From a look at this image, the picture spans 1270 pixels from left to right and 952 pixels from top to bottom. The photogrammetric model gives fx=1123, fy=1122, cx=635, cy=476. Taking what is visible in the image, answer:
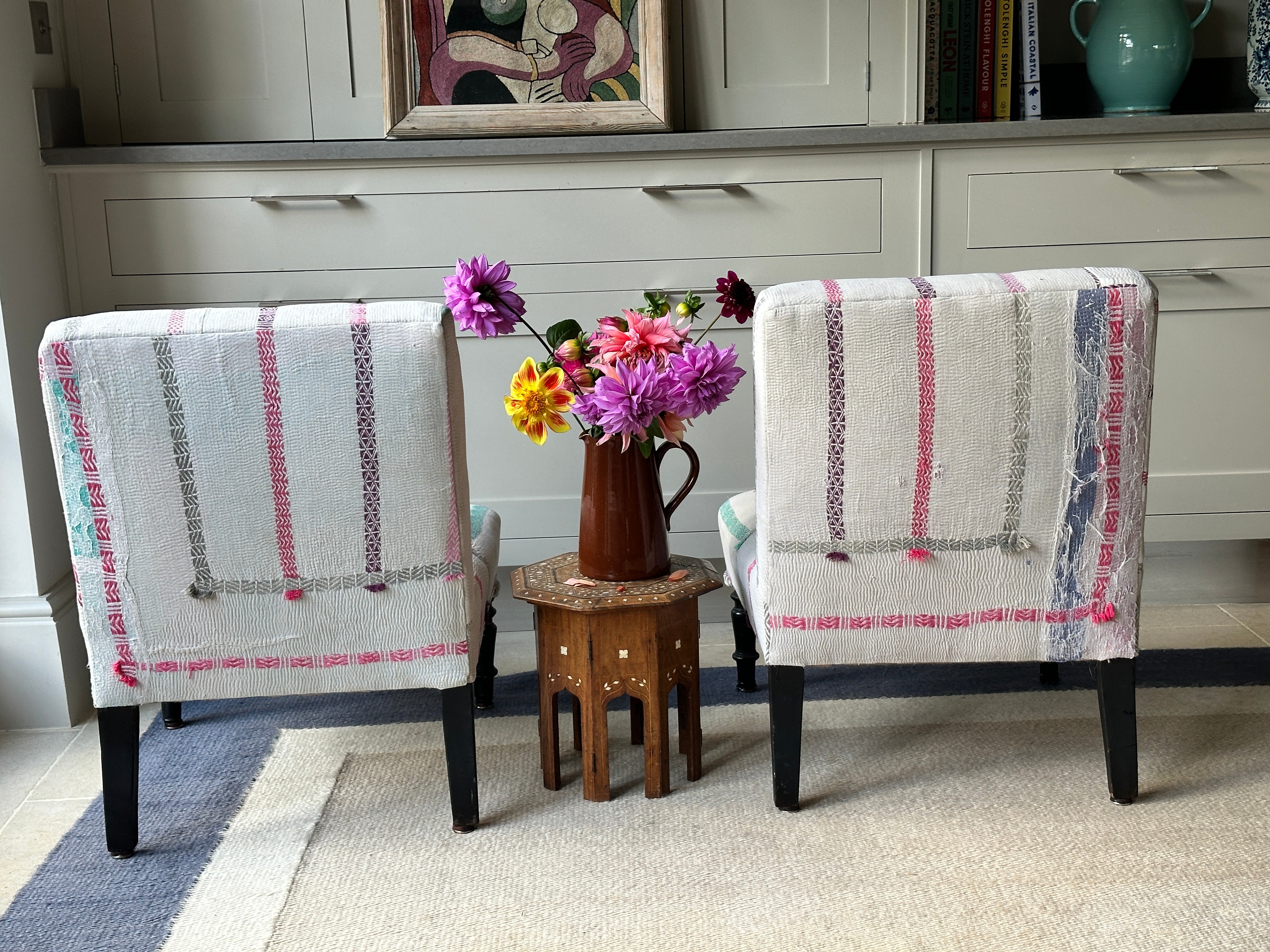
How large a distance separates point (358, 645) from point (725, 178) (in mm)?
1227

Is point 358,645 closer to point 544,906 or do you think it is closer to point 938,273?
point 544,906

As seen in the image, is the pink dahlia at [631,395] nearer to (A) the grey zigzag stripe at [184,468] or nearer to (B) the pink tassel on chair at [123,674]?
(A) the grey zigzag stripe at [184,468]

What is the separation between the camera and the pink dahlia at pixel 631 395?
57.6 inches

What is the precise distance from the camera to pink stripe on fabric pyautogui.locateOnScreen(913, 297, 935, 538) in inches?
54.1

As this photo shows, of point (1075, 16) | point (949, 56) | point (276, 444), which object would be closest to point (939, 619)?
point (276, 444)

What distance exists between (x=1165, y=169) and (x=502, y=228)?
131 cm

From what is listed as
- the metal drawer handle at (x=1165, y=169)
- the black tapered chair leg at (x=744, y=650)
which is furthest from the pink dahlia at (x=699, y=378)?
the metal drawer handle at (x=1165, y=169)

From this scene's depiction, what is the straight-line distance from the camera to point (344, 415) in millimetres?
1379

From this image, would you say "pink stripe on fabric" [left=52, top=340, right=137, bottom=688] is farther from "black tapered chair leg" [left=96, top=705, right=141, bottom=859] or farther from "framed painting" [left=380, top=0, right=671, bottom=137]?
"framed painting" [left=380, top=0, right=671, bottom=137]

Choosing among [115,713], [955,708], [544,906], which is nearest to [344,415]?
[115,713]

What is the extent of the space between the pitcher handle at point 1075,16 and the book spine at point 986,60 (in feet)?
0.51

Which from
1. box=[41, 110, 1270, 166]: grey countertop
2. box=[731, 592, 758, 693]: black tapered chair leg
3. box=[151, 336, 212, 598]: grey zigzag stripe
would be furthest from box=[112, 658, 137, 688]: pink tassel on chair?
box=[41, 110, 1270, 166]: grey countertop

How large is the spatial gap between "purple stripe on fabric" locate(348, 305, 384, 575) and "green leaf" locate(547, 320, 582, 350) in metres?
0.30

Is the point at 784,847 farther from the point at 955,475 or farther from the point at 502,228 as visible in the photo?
the point at 502,228
